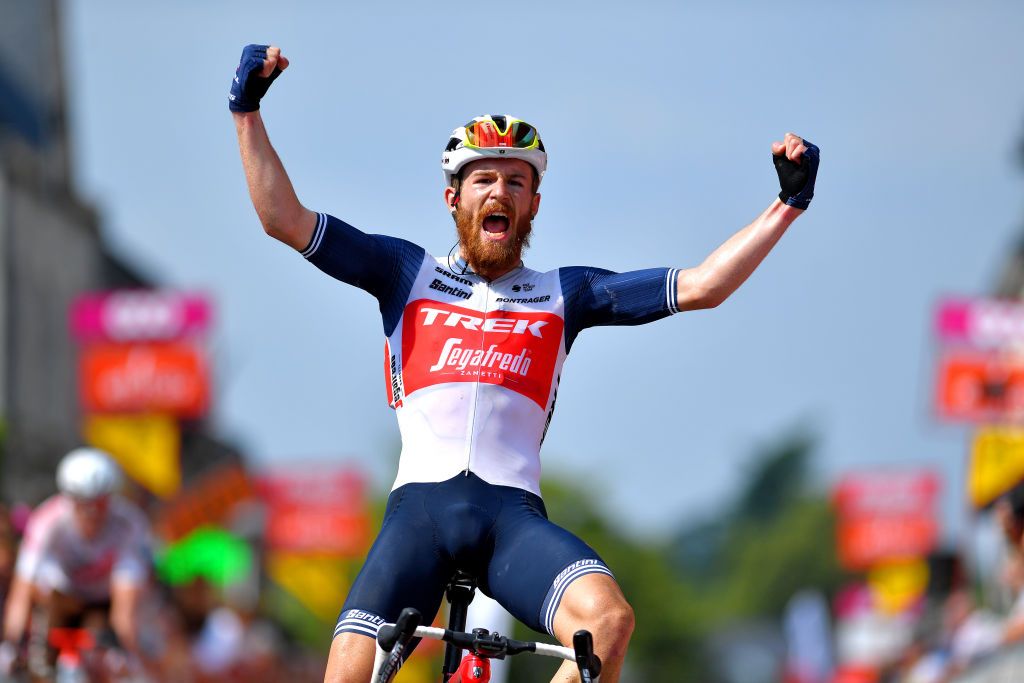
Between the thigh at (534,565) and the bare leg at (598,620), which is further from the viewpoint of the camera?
the thigh at (534,565)

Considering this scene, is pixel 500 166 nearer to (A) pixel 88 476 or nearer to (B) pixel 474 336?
(B) pixel 474 336

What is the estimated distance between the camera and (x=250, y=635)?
22578mm

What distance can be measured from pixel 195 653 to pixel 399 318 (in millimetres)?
11817

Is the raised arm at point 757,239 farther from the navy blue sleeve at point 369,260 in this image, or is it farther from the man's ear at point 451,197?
the navy blue sleeve at point 369,260

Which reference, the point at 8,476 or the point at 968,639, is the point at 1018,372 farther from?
the point at 8,476

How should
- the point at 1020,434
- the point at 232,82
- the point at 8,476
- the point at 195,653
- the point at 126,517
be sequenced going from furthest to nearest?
1. the point at 8,476
2. the point at 1020,434
3. the point at 195,653
4. the point at 126,517
5. the point at 232,82

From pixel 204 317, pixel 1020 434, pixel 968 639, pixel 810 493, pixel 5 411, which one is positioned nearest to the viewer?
pixel 968 639

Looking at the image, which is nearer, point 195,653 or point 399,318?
point 399,318

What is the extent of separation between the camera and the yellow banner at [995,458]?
2572 cm

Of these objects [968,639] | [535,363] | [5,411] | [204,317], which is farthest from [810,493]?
[535,363]

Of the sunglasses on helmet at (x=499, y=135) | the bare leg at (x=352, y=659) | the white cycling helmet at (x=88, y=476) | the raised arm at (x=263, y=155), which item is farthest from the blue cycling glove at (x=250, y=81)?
the white cycling helmet at (x=88, y=476)

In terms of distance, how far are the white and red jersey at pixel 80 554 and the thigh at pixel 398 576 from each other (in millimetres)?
5568

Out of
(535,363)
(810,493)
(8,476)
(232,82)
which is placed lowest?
(810,493)

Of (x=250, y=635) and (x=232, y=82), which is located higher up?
(x=232, y=82)
